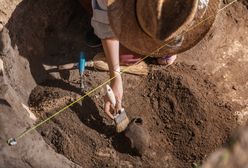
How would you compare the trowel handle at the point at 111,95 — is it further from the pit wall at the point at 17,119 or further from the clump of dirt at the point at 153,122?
the pit wall at the point at 17,119

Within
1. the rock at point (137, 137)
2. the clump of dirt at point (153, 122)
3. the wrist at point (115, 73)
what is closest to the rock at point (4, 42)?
the clump of dirt at point (153, 122)

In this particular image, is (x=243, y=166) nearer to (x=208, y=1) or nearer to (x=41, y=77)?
(x=208, y=1)

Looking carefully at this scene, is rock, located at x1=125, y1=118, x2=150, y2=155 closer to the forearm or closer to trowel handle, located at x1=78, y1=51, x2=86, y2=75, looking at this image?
the forearm

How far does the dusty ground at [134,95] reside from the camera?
88.1 inches

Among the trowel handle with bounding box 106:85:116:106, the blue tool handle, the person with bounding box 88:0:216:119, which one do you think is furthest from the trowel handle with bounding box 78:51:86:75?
the trowel handle with bounding box 106:85:116:106

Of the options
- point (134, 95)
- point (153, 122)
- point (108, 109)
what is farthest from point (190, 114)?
point (108, 109)

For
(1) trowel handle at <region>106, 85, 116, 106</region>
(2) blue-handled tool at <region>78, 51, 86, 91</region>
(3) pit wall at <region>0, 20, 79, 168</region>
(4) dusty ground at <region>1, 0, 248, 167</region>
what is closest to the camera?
(3) pit wall at <region>0, 20, 79, 168</region>

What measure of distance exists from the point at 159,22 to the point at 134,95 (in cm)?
65

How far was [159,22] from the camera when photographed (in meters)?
1.94

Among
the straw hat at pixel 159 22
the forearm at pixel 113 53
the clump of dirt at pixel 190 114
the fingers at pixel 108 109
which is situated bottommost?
the clump of dirt at pixel 190 114

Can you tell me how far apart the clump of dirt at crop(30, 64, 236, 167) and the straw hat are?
0.23m

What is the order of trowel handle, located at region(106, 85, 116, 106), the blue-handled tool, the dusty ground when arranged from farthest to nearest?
the blue-handled tool, the dusty ground, trowel handle, located at region(106, 85, 116, 106)

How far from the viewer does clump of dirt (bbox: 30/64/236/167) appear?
221 centimetres

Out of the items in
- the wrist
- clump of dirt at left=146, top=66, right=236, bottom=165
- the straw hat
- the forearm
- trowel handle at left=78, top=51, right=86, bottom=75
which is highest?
the straw hat
